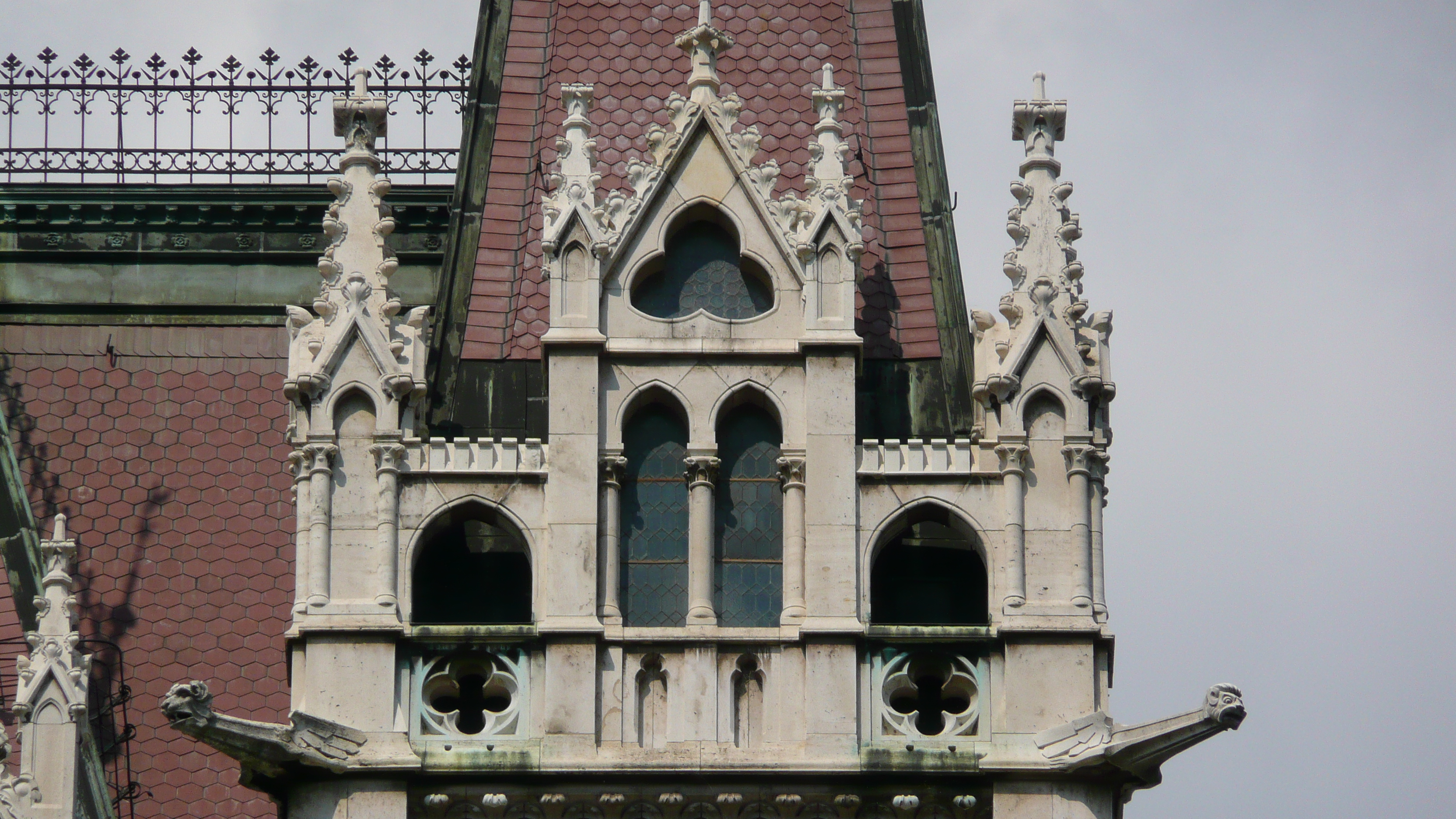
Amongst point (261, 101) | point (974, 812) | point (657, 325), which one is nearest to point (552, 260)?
point (657, 325)

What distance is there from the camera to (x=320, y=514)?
44812mm

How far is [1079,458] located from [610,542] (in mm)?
4875

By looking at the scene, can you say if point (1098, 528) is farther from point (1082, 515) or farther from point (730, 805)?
point (730, 805)

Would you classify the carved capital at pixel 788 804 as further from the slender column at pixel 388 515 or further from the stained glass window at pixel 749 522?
the slender column at pixel 388 515

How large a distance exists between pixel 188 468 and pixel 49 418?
1883 millimetres

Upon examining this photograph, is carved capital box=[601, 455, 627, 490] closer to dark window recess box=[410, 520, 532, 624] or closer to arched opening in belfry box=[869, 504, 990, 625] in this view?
dark window recess box=[410, 520, 532, 624]

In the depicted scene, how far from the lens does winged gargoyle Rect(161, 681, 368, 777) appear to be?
42.8 m

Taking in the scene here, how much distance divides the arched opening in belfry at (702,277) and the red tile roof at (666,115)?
83.9 inches

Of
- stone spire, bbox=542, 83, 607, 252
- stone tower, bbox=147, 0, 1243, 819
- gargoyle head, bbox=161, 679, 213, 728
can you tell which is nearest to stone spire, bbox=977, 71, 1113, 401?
stone tower, bbox=147, 0, 1243, 819

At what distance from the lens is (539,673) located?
44.3m

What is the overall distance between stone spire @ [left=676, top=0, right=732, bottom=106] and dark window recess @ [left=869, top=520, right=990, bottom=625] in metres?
5.27

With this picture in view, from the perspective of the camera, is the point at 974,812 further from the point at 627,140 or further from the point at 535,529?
the point at 627,140

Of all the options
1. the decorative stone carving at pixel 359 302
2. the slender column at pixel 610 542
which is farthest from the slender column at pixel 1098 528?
the decorative stone carving at pixel 359 302

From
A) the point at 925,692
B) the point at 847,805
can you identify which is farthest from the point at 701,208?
the point at 847,805
